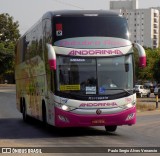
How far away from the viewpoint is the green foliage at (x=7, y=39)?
305ft

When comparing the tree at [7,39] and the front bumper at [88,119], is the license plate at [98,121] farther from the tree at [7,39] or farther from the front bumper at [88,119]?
the tree at [7,39]

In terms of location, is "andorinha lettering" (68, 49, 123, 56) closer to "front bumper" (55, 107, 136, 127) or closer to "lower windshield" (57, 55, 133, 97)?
"lower windshield" (57, 55, 133, 97)

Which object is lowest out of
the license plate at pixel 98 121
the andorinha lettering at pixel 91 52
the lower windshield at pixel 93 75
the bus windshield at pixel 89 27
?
the license plate at pixel 98 121

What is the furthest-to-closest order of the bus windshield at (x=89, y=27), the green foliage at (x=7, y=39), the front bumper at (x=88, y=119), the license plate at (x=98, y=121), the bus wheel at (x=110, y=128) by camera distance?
the green foliage at (x=7, y=39) < the bus wheel at (x=110, y=128) < the bus windshield at (x=89, y=27) < the license plate at (x=98, y=121) < the front bumper at (x=88, y=119)

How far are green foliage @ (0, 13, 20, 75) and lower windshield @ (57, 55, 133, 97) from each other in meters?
77.4

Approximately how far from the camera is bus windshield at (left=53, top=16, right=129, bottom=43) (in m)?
16.2

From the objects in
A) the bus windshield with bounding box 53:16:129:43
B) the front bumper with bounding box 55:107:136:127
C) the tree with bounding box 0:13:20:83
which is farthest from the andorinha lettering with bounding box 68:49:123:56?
the tree with bounding box 0:13:20:83

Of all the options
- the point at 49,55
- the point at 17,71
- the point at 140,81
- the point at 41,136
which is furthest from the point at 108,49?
the point at 140,81

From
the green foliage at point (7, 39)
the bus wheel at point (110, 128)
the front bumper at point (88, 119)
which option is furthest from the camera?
the green foliage at point (7, 39)

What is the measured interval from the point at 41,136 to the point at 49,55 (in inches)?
110

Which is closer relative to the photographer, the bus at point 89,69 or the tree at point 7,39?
the bus at point 89,69

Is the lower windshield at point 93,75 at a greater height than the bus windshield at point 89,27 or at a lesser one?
lesser

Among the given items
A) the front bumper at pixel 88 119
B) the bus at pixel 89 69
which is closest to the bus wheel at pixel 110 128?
the bus at pixel 89 69

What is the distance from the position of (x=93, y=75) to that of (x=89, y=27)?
1569 mm
